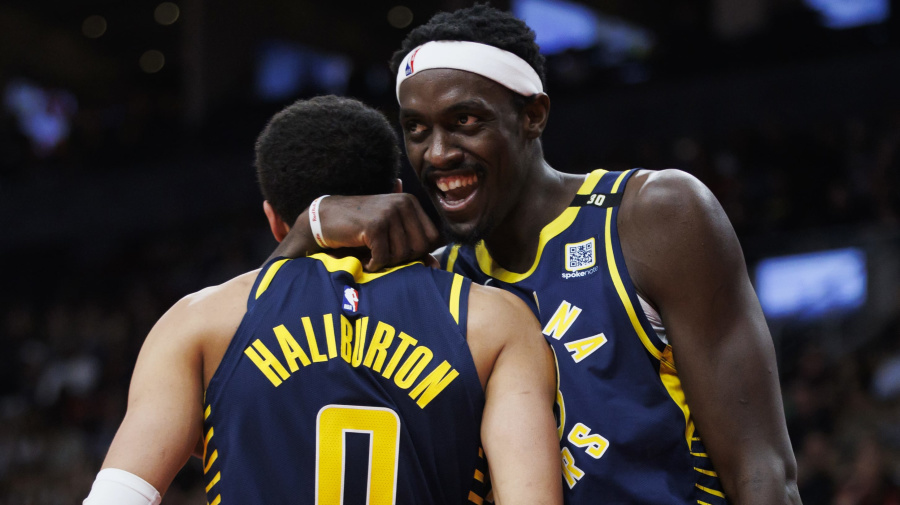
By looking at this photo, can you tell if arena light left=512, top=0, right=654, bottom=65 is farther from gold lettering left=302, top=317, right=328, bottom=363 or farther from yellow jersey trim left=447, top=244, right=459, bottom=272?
gold lettering left=302, top=317, right=328, bottom=363

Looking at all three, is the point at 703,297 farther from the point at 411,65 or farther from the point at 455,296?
the point at 411,65

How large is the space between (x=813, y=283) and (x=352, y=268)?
23.1 ft

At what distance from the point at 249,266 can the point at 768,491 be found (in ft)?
37.6

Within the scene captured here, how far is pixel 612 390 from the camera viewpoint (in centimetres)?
260

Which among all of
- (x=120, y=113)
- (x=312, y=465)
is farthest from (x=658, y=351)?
(x=120, y=113)

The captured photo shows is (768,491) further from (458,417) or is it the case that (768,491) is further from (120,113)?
(120,113)

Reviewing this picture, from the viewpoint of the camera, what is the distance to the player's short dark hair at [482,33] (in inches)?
114

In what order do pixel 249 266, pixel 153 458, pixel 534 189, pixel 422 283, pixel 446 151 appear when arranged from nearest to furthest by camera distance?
pixel 153 458, pixel 422 283, pixel 446 151, pixel 534 189, pixel 249 266

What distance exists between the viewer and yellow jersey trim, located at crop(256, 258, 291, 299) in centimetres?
240

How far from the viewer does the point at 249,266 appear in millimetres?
13344

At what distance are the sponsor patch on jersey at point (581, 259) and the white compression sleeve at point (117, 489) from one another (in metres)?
1.26

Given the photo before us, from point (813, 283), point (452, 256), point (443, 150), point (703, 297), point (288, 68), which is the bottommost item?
point (813, 283)

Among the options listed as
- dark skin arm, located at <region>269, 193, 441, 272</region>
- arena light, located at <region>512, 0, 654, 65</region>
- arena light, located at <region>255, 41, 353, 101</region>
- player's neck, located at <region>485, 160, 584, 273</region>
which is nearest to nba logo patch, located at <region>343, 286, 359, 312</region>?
dark skin arm, located at <region>269, 193, 441, 272</region>

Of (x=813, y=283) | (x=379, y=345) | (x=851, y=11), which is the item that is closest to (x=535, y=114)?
(x=379, y=345)
